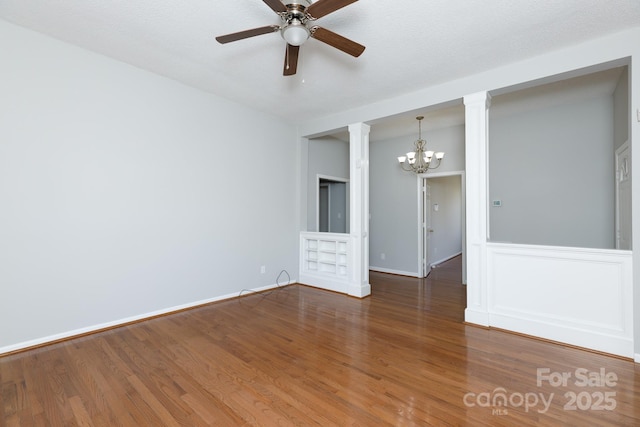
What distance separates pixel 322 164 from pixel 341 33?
10.8ft

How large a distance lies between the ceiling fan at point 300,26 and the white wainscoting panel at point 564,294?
2713 mm

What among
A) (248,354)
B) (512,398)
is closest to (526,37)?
(512,398)

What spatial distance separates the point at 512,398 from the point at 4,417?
322cm

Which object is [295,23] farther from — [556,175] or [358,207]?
[556,175]

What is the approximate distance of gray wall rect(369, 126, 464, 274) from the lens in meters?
5.42

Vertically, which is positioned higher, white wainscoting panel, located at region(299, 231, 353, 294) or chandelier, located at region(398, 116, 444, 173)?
chandelier, located at region(398, 116, 444, 173)

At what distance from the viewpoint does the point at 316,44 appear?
2777 mm

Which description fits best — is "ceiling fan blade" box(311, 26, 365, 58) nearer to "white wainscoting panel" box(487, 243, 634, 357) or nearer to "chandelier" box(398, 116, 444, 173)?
"white wainscoting panel" box(487, 243, 634, 357)

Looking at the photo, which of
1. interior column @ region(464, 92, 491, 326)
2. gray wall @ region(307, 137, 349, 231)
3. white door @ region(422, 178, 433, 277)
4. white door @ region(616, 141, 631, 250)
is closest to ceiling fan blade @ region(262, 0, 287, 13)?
interior column @ region(464, 92, 491, 326)

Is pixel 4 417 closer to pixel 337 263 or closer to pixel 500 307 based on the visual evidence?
pixel 337 263

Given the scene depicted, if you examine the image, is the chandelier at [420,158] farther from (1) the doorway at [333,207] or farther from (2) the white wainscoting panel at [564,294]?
(2) the white wainscoting panel at [564,294]

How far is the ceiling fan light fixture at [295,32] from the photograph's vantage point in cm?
207

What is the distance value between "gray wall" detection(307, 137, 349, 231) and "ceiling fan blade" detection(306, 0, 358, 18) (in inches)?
139

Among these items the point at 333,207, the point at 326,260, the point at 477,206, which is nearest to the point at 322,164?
the point at 333,207
